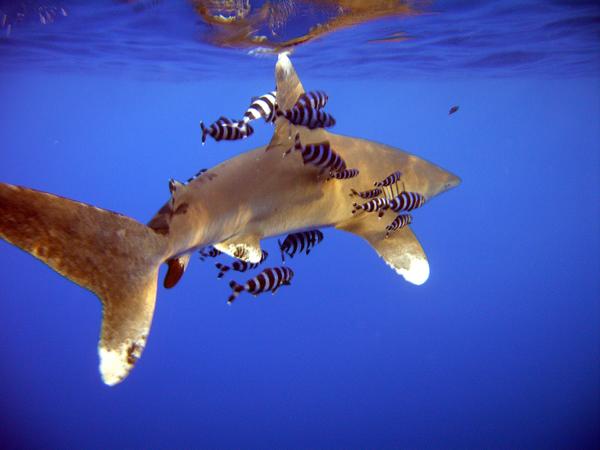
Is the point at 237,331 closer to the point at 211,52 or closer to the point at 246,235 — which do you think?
the point at 211,52

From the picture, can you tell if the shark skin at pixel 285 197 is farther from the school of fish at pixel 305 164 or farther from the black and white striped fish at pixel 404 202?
the black and white striped fish at pixel 404 202

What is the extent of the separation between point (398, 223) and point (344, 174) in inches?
37.0

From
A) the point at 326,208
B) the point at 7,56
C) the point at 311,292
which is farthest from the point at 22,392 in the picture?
the point at 326,208

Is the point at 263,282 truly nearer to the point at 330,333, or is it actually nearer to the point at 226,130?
the point at 226,130

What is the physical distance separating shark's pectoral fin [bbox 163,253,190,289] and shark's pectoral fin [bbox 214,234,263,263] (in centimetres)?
50

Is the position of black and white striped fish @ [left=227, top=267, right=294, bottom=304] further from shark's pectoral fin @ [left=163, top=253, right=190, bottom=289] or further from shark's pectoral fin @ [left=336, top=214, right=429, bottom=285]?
shark's pectoral fin @ [left=336, top=214, right=429, bottom=285]

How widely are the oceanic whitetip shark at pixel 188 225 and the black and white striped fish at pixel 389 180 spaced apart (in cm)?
11

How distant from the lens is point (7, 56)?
19.8m

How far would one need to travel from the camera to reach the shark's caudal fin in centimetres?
256

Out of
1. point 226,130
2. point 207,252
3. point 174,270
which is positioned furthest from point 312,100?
point 174,270

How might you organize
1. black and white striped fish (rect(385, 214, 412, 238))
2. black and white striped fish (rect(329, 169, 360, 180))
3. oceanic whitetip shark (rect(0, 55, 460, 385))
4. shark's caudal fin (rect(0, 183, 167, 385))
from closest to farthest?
1. shark's caudal fin (rect(0, 183, 167, 385))
2. oceanic whitetip shark (rect(0, 55, 460, 385))
3. black and white striped fish (rect(329, 169, 360, 180))
4. black and white striped fish (rect(385, 214, 412, 238))

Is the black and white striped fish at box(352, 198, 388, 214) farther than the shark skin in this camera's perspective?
Yes

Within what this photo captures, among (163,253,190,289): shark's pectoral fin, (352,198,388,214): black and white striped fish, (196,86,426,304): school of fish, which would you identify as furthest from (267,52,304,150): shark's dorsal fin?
(163,253,190,289): shark's pectoral fin

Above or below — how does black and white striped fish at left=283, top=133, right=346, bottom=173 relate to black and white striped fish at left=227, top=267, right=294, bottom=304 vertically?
above
